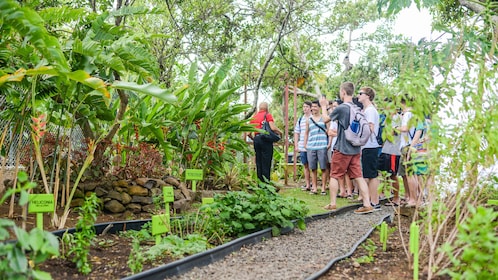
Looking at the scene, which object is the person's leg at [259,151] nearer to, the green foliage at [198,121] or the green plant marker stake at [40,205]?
the green foliage at [198,121]

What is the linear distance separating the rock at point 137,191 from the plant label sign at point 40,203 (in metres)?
2.09

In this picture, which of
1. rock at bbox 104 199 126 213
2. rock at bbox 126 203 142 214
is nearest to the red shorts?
rock at bbox 126 203 142 214

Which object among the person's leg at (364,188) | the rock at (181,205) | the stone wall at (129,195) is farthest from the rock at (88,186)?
the person's leg at (364,188)

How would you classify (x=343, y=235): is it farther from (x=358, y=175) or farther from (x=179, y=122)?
(x=179, y=122)

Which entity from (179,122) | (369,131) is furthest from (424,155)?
(179,122)

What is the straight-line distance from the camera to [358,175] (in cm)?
654

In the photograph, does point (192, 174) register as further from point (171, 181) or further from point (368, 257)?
point (368, 257)

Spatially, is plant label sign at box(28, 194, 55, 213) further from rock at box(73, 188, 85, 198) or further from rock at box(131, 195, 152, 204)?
rock at box(131, 195, 152, 204)

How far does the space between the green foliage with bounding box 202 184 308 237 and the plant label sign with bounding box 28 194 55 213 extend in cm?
142

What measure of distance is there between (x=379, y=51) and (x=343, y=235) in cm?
2120

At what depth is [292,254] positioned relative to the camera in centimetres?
425

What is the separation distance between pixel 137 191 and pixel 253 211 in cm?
165

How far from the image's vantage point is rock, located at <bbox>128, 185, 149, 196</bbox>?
5.85 m

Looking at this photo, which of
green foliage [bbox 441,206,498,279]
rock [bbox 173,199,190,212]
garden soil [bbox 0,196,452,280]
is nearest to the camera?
green foliage [bbox 441,206,498,279]
